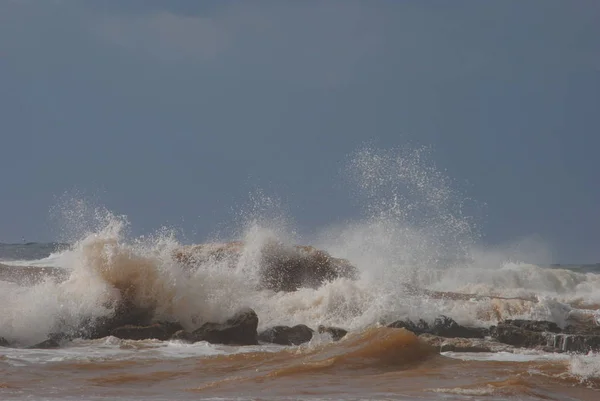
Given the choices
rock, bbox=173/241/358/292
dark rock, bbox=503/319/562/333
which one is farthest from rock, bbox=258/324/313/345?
rock, bbox=173/241/358/292

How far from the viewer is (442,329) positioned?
15875mm

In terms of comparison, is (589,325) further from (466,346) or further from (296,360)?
(296,360)

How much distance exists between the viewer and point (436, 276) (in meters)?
36.7

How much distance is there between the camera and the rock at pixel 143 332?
46.7 feet

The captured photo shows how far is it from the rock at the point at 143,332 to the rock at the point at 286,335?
160 centimetres

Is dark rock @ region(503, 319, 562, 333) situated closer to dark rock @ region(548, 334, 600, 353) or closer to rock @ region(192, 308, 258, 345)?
dark rock @ region(548, 334, 600, 353)

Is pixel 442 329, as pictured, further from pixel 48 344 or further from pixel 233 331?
pixel 48 344

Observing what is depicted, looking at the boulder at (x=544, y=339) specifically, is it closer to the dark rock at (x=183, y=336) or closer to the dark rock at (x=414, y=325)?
the dark rock at (x=414, y=325)

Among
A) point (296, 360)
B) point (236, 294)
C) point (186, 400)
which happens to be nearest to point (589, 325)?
point (236, 294)

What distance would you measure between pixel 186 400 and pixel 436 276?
94.9 ft

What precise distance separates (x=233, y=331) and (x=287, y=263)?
10.3 meters

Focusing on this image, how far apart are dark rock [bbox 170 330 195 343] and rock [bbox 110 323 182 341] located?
198 millimetres

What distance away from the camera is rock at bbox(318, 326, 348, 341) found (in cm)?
1497

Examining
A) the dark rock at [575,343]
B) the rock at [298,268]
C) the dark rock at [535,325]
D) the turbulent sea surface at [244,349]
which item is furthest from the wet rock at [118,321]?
the rock at [298,268]
